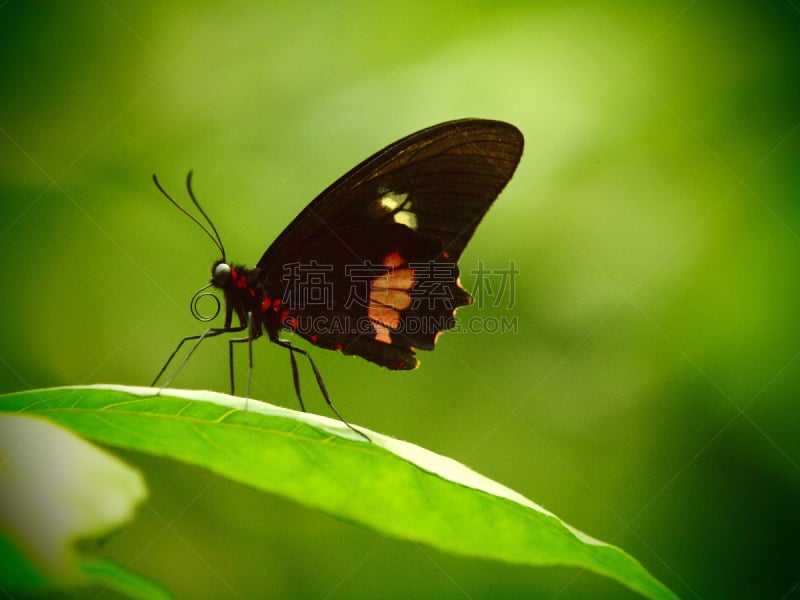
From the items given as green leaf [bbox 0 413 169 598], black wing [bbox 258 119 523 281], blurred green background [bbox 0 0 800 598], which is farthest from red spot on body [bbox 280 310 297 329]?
green leaf [bbox 0 413 169 598]

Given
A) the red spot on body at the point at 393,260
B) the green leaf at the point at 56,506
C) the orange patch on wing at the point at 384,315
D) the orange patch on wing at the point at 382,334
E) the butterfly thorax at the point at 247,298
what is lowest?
the green leaf at the point at 56,506

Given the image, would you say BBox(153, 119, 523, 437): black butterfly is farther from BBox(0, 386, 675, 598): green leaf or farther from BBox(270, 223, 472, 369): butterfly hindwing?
BBox(0, 386, 675, 598): green leaf

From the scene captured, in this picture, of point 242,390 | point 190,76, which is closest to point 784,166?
point 242,390

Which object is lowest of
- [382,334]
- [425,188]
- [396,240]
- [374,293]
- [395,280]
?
[382,334]

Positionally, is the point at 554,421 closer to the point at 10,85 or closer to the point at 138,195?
the point at 138,195

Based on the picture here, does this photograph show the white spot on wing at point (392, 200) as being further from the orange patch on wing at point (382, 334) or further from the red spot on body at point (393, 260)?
the orange patch on wing at point (382, 334)

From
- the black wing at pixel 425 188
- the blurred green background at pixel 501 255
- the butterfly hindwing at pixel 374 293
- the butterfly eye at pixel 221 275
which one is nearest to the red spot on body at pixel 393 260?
the butterfly hindwing at pixel 374 293

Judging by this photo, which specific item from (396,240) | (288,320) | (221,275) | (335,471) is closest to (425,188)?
(396,240)

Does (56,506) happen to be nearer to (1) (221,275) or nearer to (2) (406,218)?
(1) (221,275)
